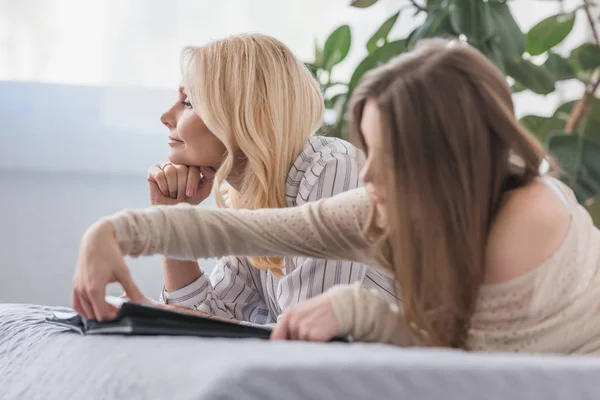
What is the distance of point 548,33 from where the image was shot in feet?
6.14

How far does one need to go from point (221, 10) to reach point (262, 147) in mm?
1072

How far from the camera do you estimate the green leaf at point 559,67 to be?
1860 millimetres

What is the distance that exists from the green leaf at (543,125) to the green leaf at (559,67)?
4.2 inches

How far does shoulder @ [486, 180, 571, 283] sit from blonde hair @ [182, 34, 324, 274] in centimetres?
72

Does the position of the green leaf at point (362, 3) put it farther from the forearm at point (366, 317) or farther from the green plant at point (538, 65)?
the forearm at point (366, 317)

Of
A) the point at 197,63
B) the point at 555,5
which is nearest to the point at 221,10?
the point at 197,63

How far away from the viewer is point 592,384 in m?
0.58

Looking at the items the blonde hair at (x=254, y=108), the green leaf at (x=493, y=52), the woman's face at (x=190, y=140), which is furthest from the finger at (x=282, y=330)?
the green leaf at (x=493, y=52)

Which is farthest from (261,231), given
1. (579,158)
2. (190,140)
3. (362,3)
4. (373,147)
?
(362,3)

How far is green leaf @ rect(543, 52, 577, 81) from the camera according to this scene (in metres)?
1.86

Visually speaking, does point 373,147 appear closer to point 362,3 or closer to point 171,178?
point 171,178

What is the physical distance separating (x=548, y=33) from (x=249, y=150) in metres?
0.84

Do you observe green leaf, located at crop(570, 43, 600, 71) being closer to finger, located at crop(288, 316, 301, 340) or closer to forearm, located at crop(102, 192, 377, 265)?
forearm, located at crop(102, 192, 377, 265)

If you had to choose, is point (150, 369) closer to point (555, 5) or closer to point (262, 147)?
point (262, 147)
